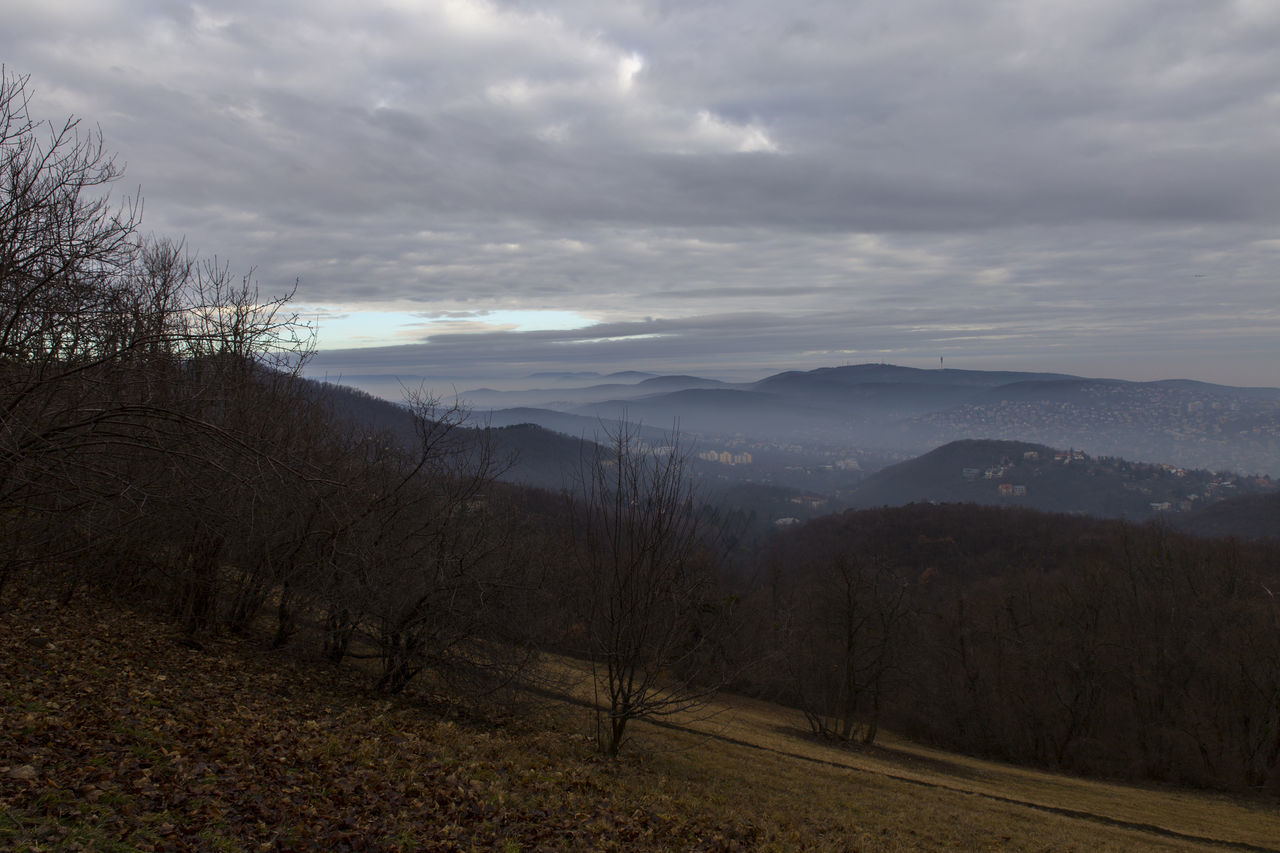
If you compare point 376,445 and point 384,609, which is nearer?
point 384,609

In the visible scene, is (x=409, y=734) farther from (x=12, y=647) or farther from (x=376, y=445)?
(x=376, y=445)

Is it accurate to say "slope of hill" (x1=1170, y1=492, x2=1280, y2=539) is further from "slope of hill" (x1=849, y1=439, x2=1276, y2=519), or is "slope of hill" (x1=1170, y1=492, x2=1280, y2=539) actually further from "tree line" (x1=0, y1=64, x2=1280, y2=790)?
"tree line" (x1=0, y1=64, x2=1280, y2=790)

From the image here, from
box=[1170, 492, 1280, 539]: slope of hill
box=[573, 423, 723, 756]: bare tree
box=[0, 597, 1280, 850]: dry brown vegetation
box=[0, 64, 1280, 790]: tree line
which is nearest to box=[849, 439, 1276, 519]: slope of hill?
box=[1170, 492, 1280, 539]: slope of hill

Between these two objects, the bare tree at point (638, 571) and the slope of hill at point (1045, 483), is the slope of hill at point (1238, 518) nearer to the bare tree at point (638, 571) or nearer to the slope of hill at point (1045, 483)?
the slope of hill at point (1045, 483)

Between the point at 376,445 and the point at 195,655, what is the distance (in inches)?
221

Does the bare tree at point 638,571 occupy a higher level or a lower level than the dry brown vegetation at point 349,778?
higher

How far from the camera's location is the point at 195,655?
39.4 feet

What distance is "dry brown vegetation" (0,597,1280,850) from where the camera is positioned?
19.4 ft

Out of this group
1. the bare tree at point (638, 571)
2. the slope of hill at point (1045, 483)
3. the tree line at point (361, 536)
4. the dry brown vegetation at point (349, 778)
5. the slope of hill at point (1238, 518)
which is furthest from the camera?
the slope of hill at point (1045, 483)

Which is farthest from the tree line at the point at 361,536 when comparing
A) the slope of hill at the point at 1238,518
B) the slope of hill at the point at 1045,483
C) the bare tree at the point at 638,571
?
the slope of hill at the point at 1045,483

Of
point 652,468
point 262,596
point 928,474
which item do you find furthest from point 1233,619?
point 928,474

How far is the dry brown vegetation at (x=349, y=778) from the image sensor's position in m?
5.93

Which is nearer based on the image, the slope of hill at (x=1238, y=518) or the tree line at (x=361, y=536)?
the tree line at (x=361, y=536)

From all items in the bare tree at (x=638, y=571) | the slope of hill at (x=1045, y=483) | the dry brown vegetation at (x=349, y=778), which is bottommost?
the slope of hill at (x=1045, y=483)
